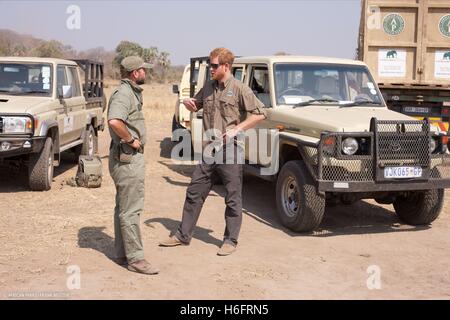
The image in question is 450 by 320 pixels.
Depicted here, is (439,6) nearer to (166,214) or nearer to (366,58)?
(366,58)

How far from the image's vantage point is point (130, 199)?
4.79m

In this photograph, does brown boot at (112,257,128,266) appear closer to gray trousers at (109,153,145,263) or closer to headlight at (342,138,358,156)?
gray trousers at (109,153,145,263)

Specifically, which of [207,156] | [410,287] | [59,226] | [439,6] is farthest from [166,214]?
[439,6]

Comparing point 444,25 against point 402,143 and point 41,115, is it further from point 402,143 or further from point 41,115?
point 41,115

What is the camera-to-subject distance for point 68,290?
14.5ft

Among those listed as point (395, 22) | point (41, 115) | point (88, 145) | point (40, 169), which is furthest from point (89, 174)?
point (395, 22)

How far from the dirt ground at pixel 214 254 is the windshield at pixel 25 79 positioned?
4.67 ft

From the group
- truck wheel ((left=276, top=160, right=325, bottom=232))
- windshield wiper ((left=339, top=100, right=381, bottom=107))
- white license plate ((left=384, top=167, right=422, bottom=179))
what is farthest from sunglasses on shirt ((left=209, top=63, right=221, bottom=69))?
windshield wiper ((left=339, top=100, right=381, bottom=107))

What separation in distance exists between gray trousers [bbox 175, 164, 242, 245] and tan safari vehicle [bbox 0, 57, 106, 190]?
2.94m

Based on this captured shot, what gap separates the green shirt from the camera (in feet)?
15.2

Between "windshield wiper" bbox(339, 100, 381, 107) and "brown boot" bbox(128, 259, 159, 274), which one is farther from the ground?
"windshield wiper" bbox(339, 100, 381, 107)

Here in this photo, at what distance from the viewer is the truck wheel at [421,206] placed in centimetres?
649

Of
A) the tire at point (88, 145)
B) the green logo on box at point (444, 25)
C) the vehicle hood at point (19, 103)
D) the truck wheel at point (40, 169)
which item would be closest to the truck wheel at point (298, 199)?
the truck wheel at point (40, 169)

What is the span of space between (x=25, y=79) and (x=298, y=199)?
473 cm
